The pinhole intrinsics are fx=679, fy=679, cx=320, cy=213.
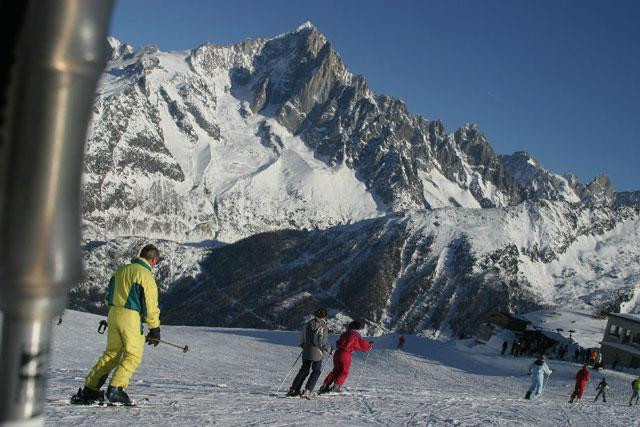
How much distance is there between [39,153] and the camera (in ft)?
3.89

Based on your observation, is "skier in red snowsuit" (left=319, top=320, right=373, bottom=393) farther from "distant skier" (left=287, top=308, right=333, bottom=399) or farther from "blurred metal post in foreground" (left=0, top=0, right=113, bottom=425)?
"blurred metal post in foreground" (left=0, top=0, right=113, bottom=425)

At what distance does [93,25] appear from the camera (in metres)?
1.20

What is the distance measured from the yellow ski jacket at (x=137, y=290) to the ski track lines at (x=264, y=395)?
1282mm

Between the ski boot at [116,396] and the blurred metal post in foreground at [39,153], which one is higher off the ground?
the blurred metal post in foreground at [39,153]

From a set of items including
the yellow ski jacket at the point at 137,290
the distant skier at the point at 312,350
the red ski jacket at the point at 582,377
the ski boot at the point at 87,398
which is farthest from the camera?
the red ski jacket at the point at 582,377

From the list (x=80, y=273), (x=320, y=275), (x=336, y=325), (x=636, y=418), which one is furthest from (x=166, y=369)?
(x=320, y=275)

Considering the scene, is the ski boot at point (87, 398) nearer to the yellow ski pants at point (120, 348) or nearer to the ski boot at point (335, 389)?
the yellow ski pants at point (120, 348)

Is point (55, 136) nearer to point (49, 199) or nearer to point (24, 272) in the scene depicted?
point (49, 199)

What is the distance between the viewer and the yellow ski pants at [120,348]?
8242mm

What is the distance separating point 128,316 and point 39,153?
7391mm

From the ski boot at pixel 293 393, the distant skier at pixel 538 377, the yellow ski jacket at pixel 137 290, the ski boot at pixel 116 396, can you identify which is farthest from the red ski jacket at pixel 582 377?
the yellow ski jacket at pixel 137 290

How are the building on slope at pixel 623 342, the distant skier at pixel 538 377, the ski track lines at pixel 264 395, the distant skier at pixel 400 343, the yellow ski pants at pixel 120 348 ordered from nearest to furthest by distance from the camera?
the yellow ski pants at pixel 120 348 < the ski track lines at pixel 264 395 < the distant skier at pixel 538 377 < the distant skier at pixel 400 343 < the building on slope at pixel 623 342

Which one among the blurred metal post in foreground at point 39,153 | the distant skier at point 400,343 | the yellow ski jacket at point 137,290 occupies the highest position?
the blurred metal post in foreground at point 39,153

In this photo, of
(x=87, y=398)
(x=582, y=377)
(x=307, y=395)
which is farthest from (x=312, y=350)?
(x=582, y=377)
